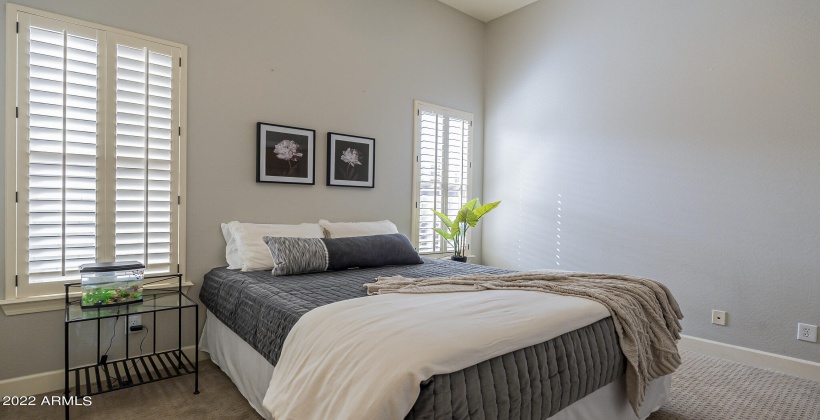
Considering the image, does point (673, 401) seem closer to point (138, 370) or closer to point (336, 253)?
point (336, 253)

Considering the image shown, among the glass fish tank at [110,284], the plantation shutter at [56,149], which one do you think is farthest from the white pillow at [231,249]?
the plantation shutter at [56,149]

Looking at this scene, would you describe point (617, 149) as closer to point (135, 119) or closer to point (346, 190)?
point (346, 190)

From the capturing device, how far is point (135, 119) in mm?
2574

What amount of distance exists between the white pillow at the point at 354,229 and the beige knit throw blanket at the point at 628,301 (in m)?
1.07

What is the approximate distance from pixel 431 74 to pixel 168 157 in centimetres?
251

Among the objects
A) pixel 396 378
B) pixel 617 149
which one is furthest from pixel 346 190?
pixel 396 378

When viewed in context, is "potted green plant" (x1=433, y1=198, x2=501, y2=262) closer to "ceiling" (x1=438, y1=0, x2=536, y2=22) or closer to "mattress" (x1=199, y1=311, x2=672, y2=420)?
"ceiling" (x1=438, y1=0, x2=536, y2=22)

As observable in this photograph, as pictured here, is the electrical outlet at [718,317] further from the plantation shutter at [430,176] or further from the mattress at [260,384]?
the plantation shutter at [430,176]

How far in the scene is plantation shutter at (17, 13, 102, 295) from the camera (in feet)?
7.42

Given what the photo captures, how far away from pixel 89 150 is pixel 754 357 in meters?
4.48

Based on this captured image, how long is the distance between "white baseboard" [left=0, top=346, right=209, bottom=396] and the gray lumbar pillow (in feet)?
4.33

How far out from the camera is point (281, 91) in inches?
125

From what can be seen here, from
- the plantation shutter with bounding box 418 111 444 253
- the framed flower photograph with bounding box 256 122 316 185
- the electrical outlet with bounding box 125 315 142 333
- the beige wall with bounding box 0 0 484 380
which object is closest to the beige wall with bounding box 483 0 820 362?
the plantation shutter with bounding box 418 111 444 253

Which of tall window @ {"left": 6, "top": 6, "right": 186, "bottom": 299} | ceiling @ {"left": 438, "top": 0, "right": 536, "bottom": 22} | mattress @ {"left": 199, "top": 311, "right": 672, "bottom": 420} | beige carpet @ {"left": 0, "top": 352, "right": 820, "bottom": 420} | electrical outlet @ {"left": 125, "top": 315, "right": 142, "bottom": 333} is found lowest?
beige carpet @ {"left": 0, "top": 352, "right": 820, "bottom": 420}
